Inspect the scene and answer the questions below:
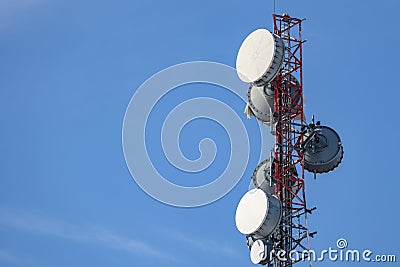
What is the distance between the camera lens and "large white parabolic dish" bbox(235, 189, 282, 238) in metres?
75.9

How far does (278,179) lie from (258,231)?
493cm

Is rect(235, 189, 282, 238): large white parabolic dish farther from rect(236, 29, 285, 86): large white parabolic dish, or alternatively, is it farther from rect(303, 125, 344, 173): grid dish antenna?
rect(236, 29, 285, 86): large white parabolic dish

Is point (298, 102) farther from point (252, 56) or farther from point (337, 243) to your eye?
point (337, 243)

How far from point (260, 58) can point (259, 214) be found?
11.0 m

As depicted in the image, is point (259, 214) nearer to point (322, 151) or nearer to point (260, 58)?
point (322, 151)

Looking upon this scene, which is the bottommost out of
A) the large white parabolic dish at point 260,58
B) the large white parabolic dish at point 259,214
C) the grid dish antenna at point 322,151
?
the large white parabolic dish at point 259,214

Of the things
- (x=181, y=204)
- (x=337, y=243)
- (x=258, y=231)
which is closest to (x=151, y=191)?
(x=181, y=204)

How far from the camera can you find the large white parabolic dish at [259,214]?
75.9 m

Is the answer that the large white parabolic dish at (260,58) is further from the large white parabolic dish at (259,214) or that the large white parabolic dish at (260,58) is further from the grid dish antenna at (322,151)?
the large white parabolic dish at (259,214)

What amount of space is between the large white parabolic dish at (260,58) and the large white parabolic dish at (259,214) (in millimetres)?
7960

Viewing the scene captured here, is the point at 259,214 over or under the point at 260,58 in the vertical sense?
under

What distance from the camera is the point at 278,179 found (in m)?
79.6

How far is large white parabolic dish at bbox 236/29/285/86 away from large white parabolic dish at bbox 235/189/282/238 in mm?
7960

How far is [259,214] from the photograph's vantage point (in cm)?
7638
